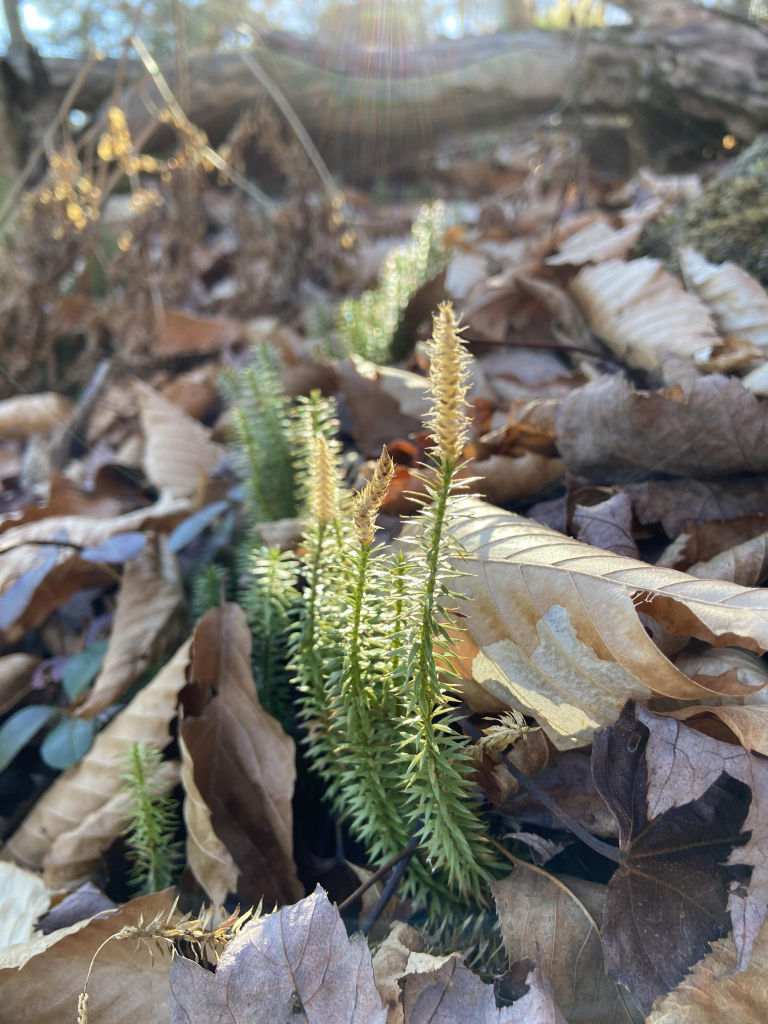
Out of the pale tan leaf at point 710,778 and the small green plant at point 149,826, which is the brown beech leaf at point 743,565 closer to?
the pale tan leaf at point 710,778

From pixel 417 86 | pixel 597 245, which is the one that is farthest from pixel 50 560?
pixel 417 86

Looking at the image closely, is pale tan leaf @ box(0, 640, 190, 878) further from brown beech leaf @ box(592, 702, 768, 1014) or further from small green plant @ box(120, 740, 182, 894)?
brown beech leaf @ box(592, 702, 768, 1014)

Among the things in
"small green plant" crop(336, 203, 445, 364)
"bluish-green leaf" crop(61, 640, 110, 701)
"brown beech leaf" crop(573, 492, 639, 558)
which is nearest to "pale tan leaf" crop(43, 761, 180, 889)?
"bluish-green leaf" crop(61, 640, 110, 701)

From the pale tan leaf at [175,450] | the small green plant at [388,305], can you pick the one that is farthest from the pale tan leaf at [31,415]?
the small green plant at [388,305]

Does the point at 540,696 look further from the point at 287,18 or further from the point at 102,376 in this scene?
the point at 287,18

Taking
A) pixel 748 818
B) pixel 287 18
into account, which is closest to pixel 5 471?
pixel 748 818
